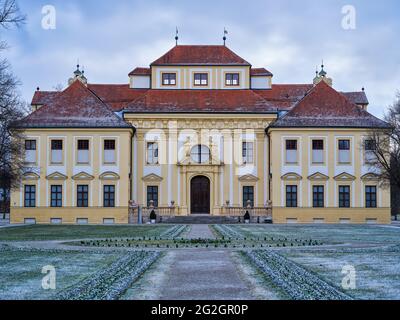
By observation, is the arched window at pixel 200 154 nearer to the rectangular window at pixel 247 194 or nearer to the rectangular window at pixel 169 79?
the rectangular window at pixel 247 194

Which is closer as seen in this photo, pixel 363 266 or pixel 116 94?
pixel 363 266

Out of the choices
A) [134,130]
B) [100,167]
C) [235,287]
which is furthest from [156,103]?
[235,287]

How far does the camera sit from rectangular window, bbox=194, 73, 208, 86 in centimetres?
6175

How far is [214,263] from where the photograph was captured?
18656 millimetres

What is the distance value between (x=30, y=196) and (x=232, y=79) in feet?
69.4

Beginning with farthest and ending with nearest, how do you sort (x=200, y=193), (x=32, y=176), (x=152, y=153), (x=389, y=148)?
(x=200, y=193)
(x=152, y=153)
(x=32, y=176)
(x=389, y=148)

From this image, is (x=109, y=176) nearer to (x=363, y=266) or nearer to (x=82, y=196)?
(x=82, y=196)

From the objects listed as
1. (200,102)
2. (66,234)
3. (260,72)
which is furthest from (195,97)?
(66,234)

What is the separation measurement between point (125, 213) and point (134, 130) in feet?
23.7

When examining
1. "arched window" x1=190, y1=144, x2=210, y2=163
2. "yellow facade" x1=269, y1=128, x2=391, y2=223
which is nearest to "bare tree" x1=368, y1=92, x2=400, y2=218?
"yellow facade" x1=269, y1=128, x2=391, y2=223

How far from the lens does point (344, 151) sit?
2167 inches

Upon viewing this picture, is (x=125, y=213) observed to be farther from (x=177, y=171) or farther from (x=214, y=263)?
(x=214, y=263)

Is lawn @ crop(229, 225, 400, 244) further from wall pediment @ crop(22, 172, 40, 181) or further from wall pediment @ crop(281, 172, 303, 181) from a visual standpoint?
wall pediment @ crop(22, 172, 40, 181)

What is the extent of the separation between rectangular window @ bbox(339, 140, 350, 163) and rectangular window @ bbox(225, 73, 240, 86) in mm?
12061
